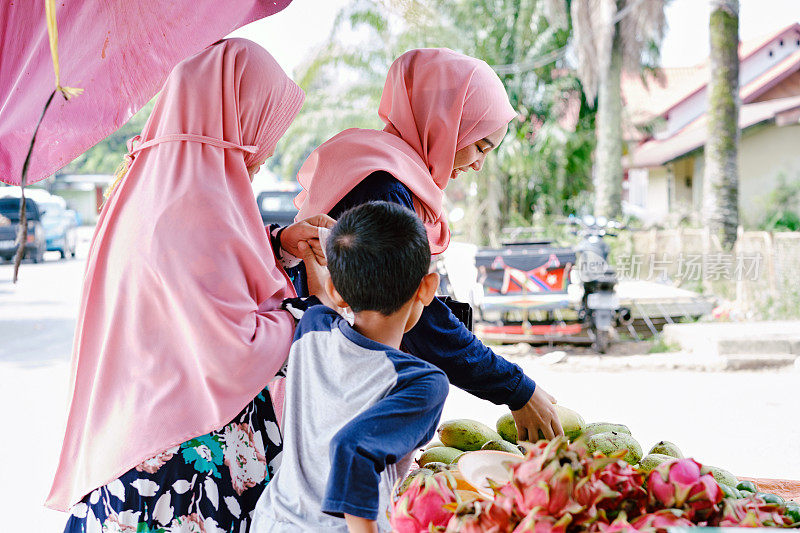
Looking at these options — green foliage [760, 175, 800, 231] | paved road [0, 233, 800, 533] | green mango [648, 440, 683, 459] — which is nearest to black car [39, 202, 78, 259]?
paved road [0, 233, 800, 533]

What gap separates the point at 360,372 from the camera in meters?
1.33

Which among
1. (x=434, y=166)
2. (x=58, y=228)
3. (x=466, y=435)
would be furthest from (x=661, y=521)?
(x=58, y=228)

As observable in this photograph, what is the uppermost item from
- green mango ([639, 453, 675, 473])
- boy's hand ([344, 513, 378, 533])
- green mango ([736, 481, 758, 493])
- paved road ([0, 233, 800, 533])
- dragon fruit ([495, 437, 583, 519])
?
dragon fruit ([495, 437, 583, 519])

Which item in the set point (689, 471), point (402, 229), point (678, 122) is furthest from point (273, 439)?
point (678, 122)

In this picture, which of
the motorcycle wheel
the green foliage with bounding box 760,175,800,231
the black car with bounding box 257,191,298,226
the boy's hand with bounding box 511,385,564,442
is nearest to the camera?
the boy's hand with bounding box 511,385,564,442

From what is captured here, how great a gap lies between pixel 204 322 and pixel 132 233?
0.83ft

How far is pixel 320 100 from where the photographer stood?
20.6 meters

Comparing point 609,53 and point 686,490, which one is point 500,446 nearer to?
point 686,490

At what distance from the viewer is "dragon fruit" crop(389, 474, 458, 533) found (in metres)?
1.16

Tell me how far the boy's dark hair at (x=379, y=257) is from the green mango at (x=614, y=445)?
28.2 inches

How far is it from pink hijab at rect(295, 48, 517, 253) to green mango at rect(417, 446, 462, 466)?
0.52 meters

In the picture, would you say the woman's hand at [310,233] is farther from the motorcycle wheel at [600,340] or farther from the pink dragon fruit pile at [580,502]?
the motorcycle wheel at [600,340]

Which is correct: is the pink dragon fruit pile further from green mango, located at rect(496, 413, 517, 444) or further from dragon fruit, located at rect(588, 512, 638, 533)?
green mango, located at rect(496, 413, 517, 444)

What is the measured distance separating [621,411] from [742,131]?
40.0ft
